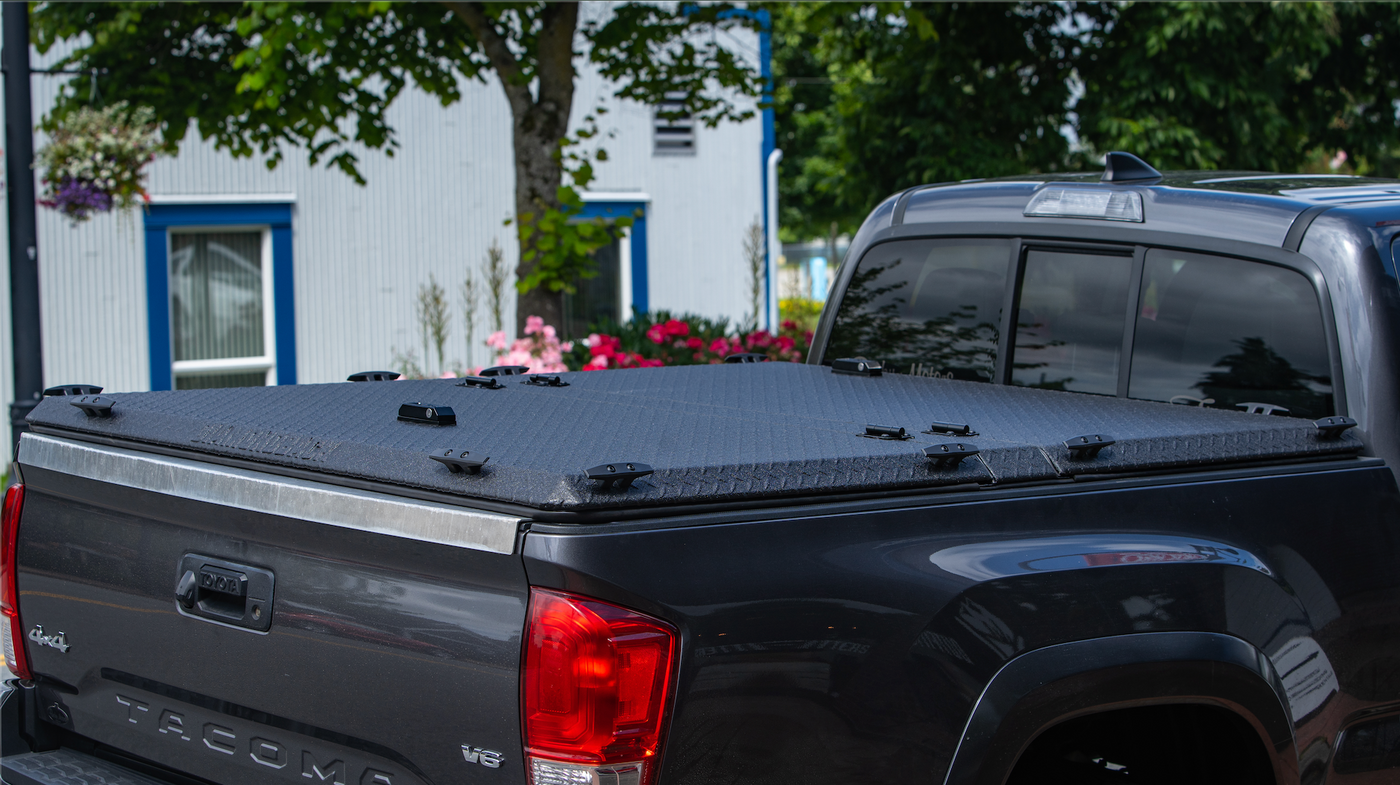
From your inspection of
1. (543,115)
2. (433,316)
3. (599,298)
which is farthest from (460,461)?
(599,298)

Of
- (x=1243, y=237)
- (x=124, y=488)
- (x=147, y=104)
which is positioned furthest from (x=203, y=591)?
(x=147, y=104)

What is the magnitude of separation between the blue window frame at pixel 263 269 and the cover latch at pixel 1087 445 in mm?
10791

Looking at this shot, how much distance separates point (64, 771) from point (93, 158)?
20.6 ft

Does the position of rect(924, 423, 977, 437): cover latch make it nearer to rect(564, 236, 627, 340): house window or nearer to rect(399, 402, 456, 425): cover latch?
rect(399, 402, 456, 425): cover latch

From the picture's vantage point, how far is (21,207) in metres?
6.99

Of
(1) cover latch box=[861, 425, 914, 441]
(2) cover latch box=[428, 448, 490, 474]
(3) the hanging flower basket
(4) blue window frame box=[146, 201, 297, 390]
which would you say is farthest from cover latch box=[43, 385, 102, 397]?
(4) blue window frame box=[146, 201, 297, 390]

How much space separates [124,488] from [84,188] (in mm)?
6295

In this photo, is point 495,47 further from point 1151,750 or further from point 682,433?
point 1151,750

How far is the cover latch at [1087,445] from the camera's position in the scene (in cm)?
223

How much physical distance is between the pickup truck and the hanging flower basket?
5.54m

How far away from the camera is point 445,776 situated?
1.86 meters

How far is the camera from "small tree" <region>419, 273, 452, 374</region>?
10.1 metres

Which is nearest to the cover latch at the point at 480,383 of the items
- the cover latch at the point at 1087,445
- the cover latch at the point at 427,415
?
the cover latch at the point at 427,415

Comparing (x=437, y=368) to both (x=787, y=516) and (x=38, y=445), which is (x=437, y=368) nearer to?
(x=38, y=445)
